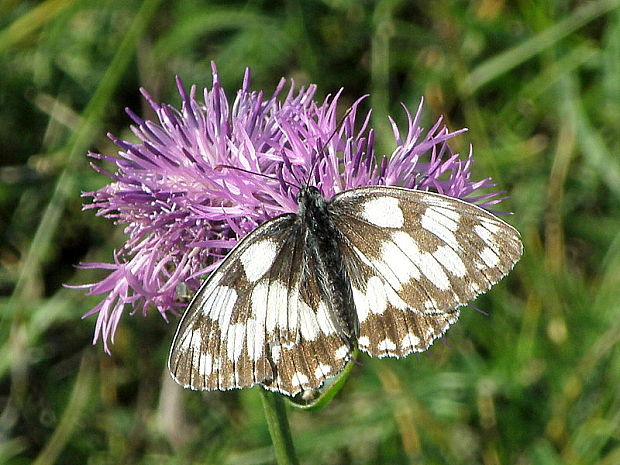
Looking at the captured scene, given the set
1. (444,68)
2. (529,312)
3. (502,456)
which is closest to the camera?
(502,456)

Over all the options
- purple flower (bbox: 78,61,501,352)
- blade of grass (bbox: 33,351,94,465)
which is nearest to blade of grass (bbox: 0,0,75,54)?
blade of grass (bbox: 33,351,94,465)

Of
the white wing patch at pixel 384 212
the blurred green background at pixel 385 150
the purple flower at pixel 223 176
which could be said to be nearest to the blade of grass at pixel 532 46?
the blurred green background at pixel 385 150

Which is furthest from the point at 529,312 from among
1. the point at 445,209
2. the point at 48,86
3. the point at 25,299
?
the point at 48,86

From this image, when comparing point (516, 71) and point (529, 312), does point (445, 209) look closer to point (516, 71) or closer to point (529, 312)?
point (529, 312)

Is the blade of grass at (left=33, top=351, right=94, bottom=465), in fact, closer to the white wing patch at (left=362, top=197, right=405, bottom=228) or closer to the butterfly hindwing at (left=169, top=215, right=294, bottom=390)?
the butterfly hindwing at (left=169, top=215, right=294, bottom=390)

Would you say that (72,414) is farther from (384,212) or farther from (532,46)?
(532,46)

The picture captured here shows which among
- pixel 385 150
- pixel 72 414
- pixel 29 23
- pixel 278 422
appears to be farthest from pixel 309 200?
pixel 29 23
